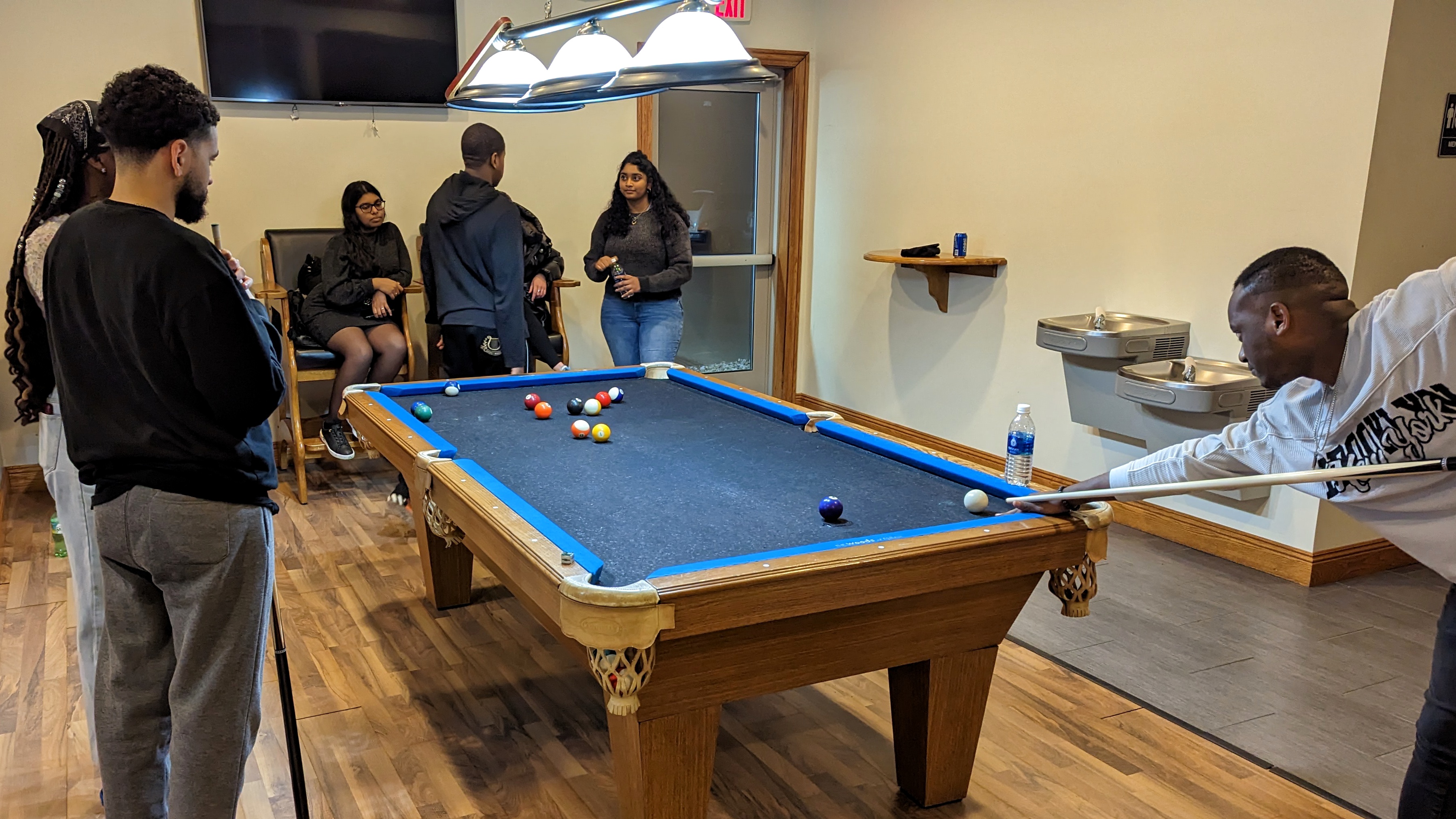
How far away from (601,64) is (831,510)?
1.37 meters

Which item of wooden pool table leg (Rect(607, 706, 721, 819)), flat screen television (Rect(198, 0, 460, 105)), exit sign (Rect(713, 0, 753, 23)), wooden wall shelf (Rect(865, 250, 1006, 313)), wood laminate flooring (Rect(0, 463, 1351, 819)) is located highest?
exit sign (Rect(713, 0, 753, 23))

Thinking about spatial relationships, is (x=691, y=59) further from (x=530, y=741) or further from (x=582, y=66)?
(x=530, y=741)

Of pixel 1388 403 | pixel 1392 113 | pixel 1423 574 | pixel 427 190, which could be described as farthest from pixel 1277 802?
pixel 427 190

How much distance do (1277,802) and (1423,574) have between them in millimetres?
1996

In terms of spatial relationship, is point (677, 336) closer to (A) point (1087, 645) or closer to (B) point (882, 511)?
(A) point (1087, 645)

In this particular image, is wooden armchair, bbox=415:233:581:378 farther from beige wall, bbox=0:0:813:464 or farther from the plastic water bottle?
the plastic water bottle

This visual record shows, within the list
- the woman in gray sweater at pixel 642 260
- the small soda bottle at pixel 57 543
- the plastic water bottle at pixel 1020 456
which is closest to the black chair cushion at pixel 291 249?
the woman in gray sweater at pixel 642 260

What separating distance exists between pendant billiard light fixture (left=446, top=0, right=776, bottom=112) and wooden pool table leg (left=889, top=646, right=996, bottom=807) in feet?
4.42

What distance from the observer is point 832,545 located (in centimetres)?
190

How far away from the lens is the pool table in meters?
1.76

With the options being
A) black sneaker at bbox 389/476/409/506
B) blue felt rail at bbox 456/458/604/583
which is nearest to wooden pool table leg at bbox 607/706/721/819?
blue felt rail at bbox 456/458/604/583

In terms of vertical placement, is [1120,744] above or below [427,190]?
below

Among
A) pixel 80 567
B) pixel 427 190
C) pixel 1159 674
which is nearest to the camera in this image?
pixel 80 567

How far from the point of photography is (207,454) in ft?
5.51
